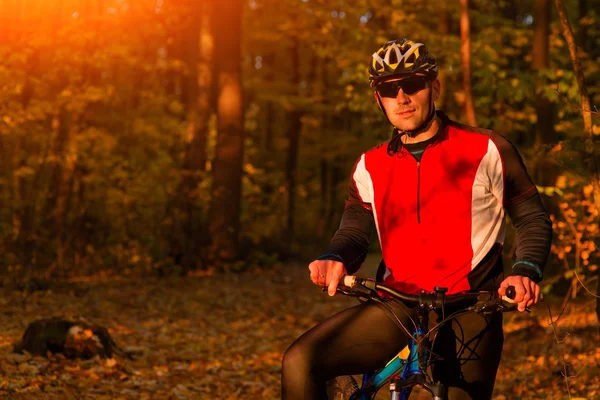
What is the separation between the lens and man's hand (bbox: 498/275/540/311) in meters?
3.00

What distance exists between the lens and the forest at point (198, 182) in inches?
346

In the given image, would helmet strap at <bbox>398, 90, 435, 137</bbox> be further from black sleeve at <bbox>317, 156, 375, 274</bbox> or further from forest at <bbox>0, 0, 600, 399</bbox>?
forest at <bbox>0, 0, 600, 399</bbox>

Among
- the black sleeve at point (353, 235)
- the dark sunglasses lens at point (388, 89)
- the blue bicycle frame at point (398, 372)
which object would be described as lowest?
the blue bicycle frame at point (398, 372)

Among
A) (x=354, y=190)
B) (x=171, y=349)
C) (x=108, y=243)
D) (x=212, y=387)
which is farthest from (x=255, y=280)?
(x=354, y=190)

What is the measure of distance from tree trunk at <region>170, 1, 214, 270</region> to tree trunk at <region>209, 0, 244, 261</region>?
49 cm

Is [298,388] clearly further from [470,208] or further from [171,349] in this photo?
[171,349]

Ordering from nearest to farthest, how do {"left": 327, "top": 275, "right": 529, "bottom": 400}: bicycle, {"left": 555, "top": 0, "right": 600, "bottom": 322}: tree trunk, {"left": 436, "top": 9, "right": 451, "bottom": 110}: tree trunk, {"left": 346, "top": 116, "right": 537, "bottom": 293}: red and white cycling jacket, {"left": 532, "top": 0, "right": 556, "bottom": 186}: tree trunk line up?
{"left": 327, "top": 275, "right": 529, "bottom": 400}: bicycle
{"left": 346, "top": 116, "right": 537, "bottom": 293}: red and white cycling jacket
{"left": 555, "top": 0, "right": 600, "bottom": 322}: tree trunk
{"left": 532, "top": 0, "right": 556, "bottom": 186}: tree trunk
{"left": 436, "top": 9, "right": 451, "bottom": 110}: tree trunk

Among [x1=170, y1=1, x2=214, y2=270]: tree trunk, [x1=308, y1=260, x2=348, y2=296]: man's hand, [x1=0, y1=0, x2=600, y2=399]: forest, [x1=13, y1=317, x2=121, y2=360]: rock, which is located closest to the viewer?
[x1=308, y1=260, x2=348, y2=296]: man's hand

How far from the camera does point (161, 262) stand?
59.9ft

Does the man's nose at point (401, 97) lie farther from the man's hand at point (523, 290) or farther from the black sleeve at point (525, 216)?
the man's hand at point (523, 290)

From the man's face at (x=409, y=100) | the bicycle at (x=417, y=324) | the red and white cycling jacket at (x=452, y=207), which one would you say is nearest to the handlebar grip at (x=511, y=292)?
the bicycle at (x=417, y=324)

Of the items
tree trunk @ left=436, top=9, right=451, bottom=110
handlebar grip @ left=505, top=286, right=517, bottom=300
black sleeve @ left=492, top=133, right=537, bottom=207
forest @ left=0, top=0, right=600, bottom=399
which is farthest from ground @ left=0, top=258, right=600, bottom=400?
tree trunk @ left=436, top=9, right=451, bottom=110

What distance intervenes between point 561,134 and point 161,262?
1274cm

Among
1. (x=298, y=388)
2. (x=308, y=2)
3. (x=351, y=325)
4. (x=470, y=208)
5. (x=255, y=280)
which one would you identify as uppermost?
(x=308, y=2)
